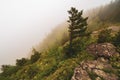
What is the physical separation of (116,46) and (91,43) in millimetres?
5606

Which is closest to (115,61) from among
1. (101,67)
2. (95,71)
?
(101,67)

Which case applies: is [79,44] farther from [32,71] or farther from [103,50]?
[32,71]

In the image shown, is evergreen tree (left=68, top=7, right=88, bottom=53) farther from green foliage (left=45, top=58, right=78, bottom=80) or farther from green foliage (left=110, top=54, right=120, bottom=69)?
green foliage (left=110, top=54, right=120, bottom=69)

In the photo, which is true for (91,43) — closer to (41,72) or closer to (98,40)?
(98,40)

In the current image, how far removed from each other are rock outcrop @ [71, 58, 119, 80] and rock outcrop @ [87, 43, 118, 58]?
193 centimetres

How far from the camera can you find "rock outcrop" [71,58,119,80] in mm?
40200

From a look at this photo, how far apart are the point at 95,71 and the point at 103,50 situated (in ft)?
20.1

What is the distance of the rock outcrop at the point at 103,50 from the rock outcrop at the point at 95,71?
1.93 metres

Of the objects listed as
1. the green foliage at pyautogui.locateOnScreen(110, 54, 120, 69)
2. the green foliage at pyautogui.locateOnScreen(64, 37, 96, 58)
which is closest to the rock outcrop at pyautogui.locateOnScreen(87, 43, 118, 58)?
the green foliage at pyautogui.locateOnScreen(110, 54, 120, 69)

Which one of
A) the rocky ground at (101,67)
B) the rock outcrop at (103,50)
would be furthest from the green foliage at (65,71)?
the rock outcrop at (103,50)

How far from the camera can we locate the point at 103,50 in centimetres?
4659

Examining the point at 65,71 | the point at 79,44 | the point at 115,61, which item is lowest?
the point at 115,61

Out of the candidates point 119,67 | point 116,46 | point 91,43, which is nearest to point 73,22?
point 91,43

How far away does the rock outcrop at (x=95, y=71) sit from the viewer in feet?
132
